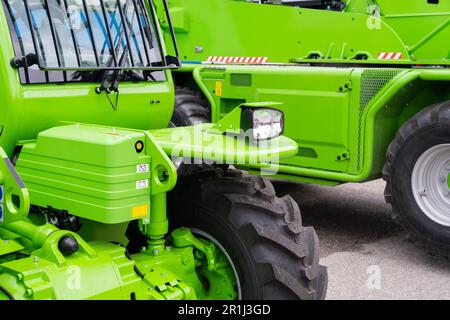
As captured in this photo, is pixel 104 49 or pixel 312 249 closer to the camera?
pixel 312 249

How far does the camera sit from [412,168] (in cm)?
525

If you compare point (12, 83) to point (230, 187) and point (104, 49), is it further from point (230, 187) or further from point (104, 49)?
point (230, 187)

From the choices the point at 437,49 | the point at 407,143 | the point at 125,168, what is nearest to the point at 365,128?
the point at 407,143

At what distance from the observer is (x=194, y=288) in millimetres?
3160

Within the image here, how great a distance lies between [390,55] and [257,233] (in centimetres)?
451

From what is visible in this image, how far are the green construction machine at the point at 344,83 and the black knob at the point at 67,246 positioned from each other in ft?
10.9

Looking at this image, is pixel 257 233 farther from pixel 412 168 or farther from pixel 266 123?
pixel 412 168

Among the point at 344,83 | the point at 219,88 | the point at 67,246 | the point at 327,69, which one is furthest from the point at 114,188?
the point at 219,88

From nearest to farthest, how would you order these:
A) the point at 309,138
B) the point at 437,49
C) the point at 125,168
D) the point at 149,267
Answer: the point at 125,168 → the point at 149,267 → the point at 309,138 → the point at 437,49

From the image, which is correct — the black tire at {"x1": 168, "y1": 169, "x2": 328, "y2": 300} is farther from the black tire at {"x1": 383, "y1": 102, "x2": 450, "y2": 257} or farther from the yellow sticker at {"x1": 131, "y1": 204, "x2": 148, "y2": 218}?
the black tire at {"x1": 383, "y1": 102, "x2": 450, "y2": 257}

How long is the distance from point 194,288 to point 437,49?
→ 471 cm

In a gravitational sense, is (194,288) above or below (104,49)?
below
